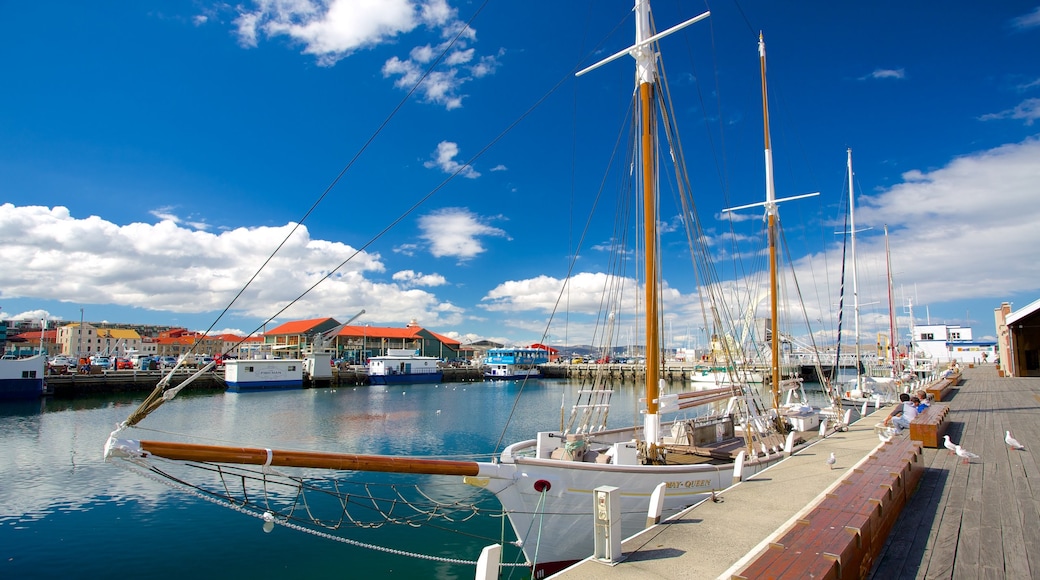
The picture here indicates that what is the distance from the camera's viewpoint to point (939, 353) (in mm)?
75062

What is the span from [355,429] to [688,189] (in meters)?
26.2

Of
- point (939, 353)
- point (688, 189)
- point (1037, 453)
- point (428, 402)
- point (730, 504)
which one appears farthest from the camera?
point (939, 353)

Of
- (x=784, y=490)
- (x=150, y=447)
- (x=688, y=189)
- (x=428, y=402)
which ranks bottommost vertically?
(x=428, y=402)

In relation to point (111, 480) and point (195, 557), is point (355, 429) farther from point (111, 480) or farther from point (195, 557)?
point (195, 557)

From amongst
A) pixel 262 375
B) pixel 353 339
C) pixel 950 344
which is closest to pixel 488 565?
pixel 262 375

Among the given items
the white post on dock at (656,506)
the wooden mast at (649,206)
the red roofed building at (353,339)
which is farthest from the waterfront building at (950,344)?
the red roofed building at (353,339)

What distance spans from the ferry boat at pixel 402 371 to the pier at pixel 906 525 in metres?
74.4

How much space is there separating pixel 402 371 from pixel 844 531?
265 feet

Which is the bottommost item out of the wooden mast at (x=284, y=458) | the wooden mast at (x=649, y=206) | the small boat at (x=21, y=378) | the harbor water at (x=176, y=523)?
the harbor water at (x=176, y=523)

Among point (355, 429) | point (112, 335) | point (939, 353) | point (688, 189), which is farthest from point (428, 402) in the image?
point (112, 335)

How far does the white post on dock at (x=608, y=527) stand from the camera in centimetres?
577

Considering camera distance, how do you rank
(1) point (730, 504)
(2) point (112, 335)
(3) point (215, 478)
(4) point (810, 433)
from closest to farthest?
1. (1) point (730, 504)
2. (4) point (810, 433)
3. (3) point (215, 478)
4. (2) point (112, 335)

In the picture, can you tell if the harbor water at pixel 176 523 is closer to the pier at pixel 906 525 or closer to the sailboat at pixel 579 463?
the sailboat at pixel 579 463

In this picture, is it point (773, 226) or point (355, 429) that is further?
point (355, 429)
